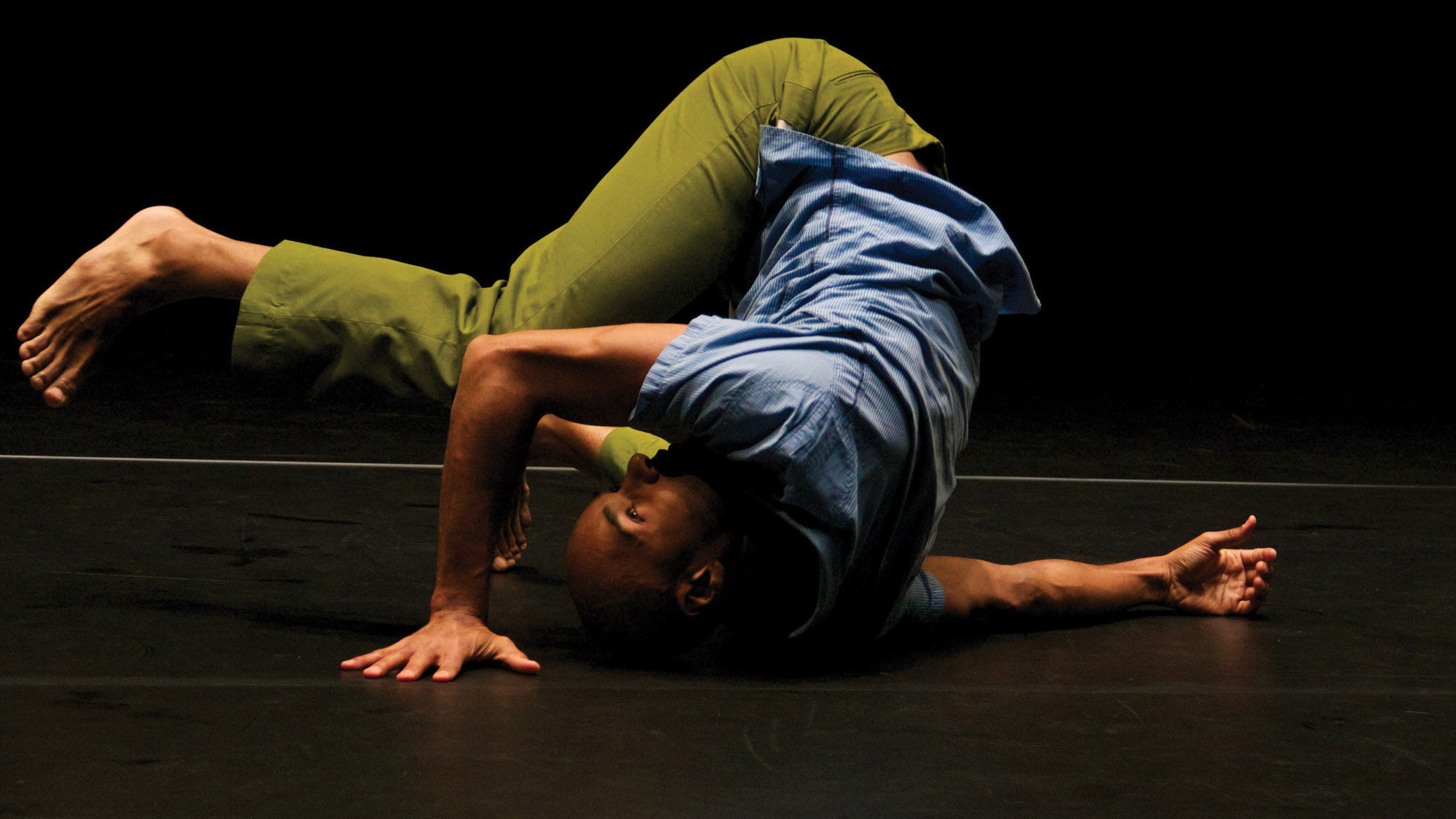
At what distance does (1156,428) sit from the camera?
12.2ft

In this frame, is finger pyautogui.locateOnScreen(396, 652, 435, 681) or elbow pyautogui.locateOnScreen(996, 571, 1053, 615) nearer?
finger pyautogui.locateOnScreen(396, 652, 435, 681)

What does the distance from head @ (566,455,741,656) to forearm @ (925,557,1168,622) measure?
415 millimetres

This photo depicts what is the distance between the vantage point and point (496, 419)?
155 centimetres

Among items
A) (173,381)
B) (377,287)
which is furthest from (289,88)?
(377,287)

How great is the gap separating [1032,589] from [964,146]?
3.95 meters

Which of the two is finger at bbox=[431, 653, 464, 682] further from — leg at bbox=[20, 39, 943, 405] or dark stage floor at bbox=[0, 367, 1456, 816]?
leg at bbox=[20, 39, 943, 405]

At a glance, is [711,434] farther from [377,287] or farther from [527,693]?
[377,287]

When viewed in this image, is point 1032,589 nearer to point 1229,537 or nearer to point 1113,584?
point 1113,584

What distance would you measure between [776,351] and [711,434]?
11 centimetres

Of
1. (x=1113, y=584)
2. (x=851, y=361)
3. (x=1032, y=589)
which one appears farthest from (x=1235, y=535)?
(x=851, y=361)

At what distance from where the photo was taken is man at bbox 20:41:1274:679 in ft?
4.90

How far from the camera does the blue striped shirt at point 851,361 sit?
148cm

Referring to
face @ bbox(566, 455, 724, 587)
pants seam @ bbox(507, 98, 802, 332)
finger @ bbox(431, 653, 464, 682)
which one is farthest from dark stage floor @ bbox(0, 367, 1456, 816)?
pants seam @ bbox(507, 98, 802, 332)

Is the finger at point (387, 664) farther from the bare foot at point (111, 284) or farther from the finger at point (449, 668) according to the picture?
the bare foot at point (111, 284)
